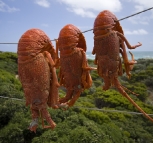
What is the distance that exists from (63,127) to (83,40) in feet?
11.8

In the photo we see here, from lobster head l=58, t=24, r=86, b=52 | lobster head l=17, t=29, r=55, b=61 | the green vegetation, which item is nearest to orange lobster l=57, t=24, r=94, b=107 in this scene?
lobster head l=58, t=24, r=86, b=52

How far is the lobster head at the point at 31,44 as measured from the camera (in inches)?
59.5

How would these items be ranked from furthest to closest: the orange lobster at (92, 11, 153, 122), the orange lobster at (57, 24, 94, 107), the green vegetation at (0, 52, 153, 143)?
the green vegetation at (0, 52, 153, 143) < the orange lobster at (57, 24, 94, 107) < the orange lobster at (92, 11, 153, 122)

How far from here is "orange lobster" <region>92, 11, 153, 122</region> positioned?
1.29m

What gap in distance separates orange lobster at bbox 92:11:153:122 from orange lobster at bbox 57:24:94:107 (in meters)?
0.17

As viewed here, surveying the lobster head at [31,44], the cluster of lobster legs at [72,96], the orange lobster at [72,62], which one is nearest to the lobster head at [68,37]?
the orange lobster at [72,62]

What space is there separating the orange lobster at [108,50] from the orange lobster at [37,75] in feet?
1.25

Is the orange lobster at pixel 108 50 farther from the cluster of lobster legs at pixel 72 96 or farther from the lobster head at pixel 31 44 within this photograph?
the lobster head at pixel 31 44

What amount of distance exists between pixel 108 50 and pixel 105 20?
180 mm

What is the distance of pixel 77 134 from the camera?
4.48 m

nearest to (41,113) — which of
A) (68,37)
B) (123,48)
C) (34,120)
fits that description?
(34,120)

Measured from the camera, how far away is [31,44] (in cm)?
152

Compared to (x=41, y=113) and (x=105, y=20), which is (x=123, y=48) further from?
(x=41, y=113)

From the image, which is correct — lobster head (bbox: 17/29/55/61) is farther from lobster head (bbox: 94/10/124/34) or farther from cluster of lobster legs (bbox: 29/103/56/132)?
lobster head (bbox: 94/10/124/34)
